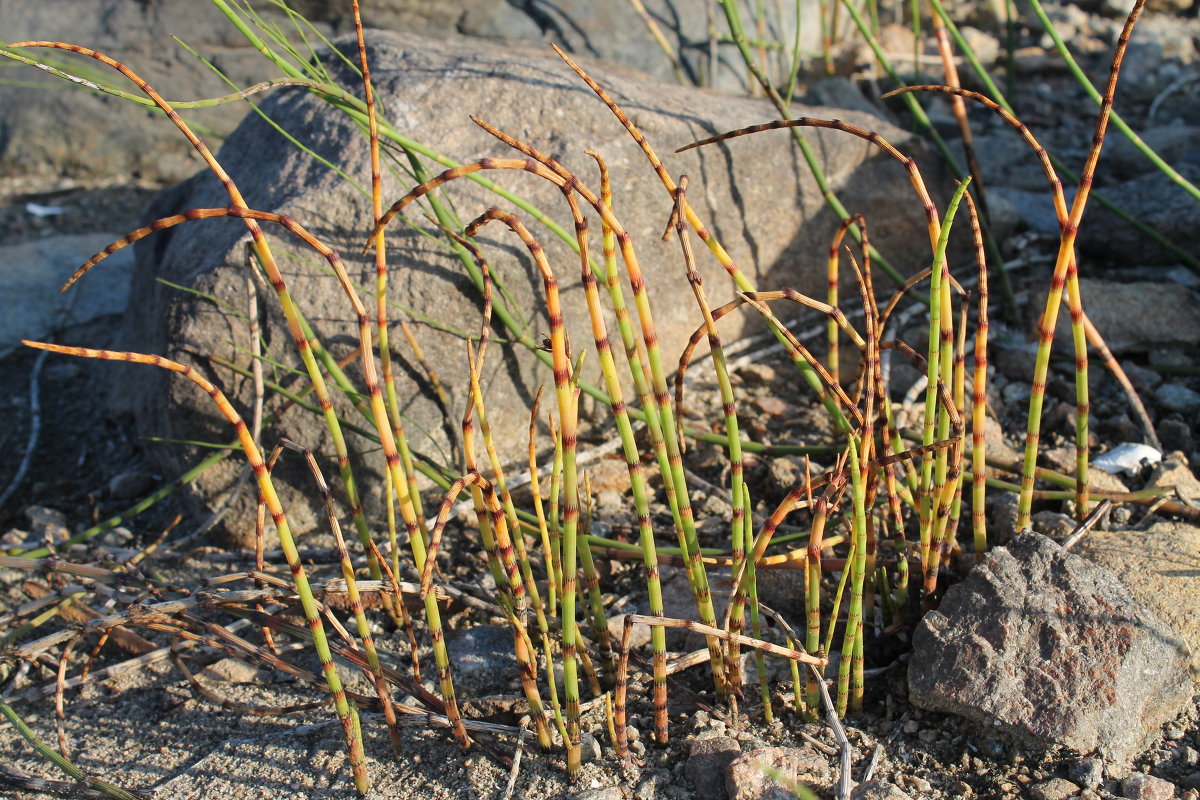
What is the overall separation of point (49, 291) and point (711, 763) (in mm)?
2097

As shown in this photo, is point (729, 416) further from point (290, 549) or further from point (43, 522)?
point (43, 522)

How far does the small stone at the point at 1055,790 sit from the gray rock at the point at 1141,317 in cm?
99

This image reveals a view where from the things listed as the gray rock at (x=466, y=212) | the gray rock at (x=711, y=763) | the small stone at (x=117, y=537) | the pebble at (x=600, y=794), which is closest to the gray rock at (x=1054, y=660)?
the gray rock at (x=711, y=763)

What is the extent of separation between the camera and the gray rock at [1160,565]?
120 centimetres

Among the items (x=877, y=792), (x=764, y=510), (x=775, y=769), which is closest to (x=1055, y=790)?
(x=877, y=792)

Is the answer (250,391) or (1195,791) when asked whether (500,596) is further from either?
(1195,791)

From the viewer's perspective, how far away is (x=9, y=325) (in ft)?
7.72

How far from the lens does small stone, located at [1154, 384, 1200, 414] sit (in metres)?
1.72

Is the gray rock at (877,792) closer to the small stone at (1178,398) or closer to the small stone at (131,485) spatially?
the small stone at (1178,398)

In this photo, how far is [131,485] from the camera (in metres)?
1.87

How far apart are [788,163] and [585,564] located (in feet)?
3.52

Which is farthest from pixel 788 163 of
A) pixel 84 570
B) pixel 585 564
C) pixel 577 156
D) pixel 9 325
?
pixel 9 325

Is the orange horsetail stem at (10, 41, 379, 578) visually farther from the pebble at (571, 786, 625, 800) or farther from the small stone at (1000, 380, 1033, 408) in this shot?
the small stone at (1000, 380, 1033, 408)

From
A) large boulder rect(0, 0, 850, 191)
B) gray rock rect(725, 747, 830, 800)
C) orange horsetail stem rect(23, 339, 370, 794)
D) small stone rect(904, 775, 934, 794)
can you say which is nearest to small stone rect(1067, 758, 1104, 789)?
small stone rect(904, 775, 934, 794)
